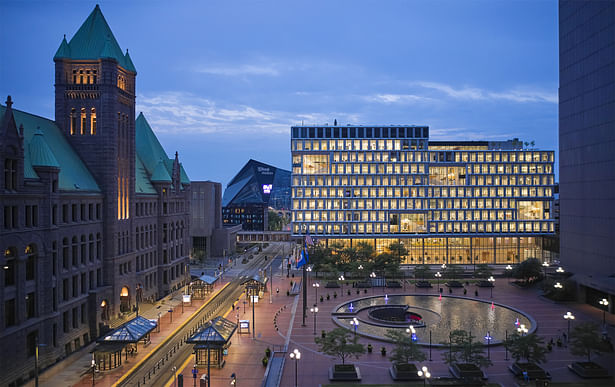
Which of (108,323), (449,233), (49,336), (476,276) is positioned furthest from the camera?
(449,233)

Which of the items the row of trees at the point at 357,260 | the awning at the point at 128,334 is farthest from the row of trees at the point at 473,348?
the row of trees at the point at 357,260

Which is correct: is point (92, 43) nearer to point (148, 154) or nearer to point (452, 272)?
point (148, 154)

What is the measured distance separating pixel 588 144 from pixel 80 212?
83.5 m

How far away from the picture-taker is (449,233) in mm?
126938

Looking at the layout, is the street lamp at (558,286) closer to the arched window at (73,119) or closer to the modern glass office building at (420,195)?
the modern glass office building at (420,195)

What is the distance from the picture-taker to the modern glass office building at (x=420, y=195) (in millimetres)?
127062

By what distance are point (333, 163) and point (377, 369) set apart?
86.3m

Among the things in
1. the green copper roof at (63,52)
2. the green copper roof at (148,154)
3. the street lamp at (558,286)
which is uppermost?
the green copper roof at (63,52)

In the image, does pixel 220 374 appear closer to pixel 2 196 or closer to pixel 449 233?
pixel 2 196

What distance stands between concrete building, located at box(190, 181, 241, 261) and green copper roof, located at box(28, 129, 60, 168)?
90.4 metres

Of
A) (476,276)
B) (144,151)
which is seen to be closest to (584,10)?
(476,276)

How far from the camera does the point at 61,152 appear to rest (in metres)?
59.0

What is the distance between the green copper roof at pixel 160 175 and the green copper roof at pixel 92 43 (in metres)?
22.0

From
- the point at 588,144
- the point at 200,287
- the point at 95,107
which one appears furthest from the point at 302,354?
the point at 588,144
